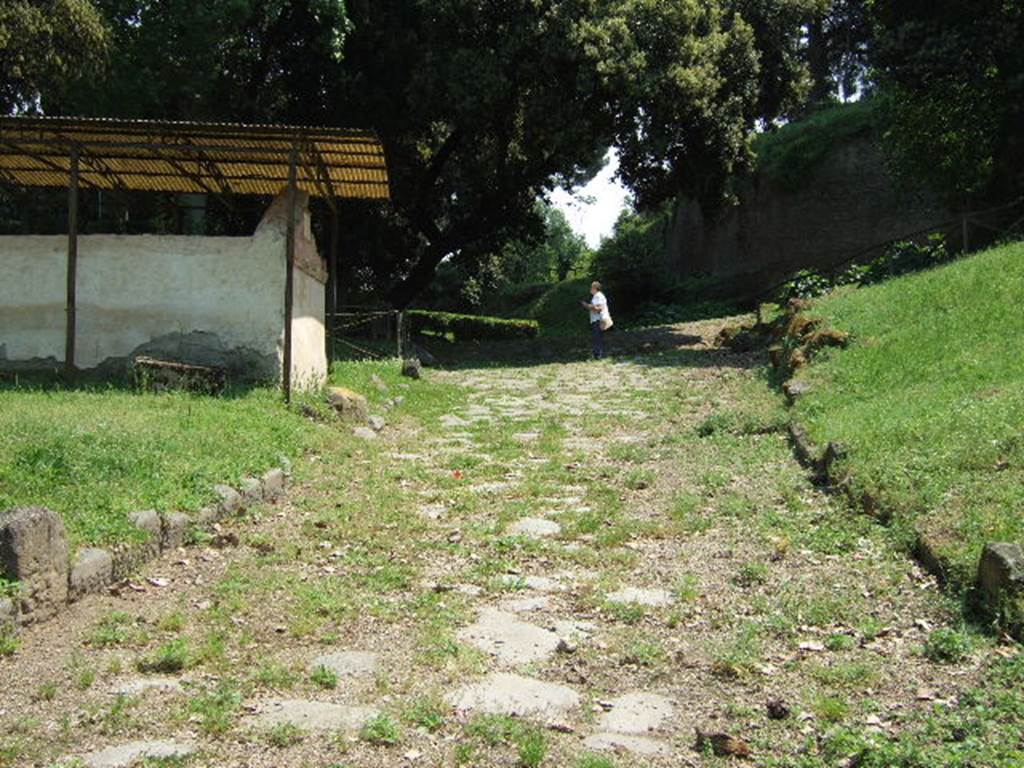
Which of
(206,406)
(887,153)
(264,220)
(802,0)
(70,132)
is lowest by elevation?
(206,406)

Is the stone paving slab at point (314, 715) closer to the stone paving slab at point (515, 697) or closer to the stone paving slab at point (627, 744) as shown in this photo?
the stone paving slab at point (515, 697)

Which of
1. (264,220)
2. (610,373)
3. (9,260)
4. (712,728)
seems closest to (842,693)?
(712,728)

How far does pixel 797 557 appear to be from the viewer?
19.6 feet

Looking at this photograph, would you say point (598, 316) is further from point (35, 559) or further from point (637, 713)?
point (637, 713)

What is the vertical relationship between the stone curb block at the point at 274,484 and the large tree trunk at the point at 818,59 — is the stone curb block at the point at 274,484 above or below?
below

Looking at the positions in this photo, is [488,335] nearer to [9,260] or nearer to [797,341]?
[797,341]

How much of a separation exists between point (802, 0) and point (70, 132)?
17245 mm

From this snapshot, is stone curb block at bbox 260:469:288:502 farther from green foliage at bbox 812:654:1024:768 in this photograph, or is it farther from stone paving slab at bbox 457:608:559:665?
green foliage at bbox 812:654:1024:768

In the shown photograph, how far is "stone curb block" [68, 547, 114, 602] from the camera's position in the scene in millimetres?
5020

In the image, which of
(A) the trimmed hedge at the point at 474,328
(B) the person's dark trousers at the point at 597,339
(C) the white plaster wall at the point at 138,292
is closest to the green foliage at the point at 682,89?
(B) the person's dark trousers at the point at 597,339

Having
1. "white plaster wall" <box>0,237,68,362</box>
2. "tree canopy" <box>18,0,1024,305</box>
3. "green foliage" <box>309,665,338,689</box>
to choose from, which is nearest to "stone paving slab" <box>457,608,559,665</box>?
"green foliage" <box>309,665,338,689</box>

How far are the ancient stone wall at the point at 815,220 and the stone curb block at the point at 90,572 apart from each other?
22.0 metres

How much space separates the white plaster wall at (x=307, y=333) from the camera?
11.5m

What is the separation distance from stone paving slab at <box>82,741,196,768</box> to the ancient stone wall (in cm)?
2335
